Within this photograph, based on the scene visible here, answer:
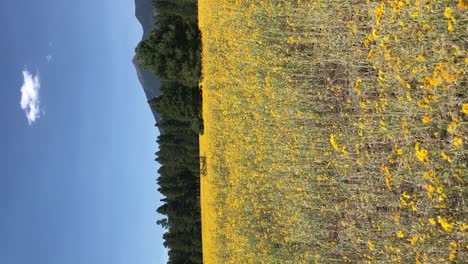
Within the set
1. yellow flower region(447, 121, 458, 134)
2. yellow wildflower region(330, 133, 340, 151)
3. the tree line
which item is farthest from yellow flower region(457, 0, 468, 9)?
the tree line

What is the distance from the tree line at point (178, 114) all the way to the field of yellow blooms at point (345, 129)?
6.95 meters

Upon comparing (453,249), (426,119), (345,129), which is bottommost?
(453,249)

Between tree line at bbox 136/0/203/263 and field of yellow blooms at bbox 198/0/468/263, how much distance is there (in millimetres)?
6951

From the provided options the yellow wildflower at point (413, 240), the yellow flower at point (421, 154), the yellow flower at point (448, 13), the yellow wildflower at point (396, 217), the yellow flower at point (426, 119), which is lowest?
the yellow wildflower at point (413, 240)

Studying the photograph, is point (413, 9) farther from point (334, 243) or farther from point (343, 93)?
point (334, 243)

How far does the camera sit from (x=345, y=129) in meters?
7.21

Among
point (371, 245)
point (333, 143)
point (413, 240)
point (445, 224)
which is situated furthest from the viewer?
point (333, 143)

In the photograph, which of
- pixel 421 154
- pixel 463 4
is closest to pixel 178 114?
pixel 421 154

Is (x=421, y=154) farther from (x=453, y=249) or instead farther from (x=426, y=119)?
(x=453, y=249)

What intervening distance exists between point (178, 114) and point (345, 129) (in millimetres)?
16326

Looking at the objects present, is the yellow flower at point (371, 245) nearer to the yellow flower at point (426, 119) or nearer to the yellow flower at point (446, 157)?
the yellow flower at point (446, 157)

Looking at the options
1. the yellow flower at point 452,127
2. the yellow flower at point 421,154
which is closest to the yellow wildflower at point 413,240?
the yellow flower at point 421,154

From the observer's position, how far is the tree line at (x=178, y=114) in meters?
19.4

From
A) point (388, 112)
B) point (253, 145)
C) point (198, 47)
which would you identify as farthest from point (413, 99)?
point (198, 47)
